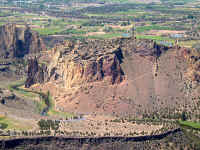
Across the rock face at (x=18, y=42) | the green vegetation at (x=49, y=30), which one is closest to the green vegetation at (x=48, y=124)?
the rock face at (x=18, y=42)

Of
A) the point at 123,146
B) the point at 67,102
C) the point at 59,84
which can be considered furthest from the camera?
the point at 59,84

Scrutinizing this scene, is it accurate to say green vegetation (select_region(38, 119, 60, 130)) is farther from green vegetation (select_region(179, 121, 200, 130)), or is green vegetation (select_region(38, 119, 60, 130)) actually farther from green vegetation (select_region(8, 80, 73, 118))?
green vegetation (select_region(179, 121, 200, 130))

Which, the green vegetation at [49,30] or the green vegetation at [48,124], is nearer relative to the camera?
the green vegetation at [48,124]

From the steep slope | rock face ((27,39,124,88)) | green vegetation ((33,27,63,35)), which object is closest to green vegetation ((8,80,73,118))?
the steep slope

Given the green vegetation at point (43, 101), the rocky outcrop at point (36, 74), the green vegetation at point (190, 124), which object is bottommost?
the green vegetation at point (190, 124)

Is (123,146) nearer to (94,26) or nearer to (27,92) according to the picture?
(27,92)

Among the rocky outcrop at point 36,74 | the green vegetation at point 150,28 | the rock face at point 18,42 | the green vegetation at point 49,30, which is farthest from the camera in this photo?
the green vegetation at point 150,28

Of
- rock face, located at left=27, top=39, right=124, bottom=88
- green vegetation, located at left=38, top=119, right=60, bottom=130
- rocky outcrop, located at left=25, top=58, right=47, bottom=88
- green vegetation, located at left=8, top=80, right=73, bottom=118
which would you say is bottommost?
green vegetation, located at left=8, top=80, right=73, bottom=118

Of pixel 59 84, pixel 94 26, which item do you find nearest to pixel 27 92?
pixel 59 84

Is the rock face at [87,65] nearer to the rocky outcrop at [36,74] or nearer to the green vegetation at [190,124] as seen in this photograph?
the rocky outcrop at [36,74]
